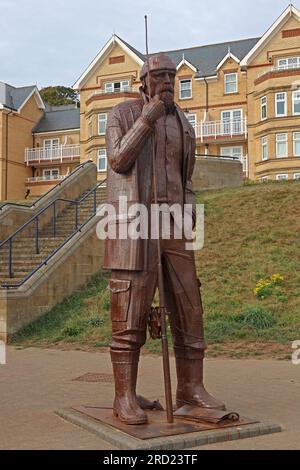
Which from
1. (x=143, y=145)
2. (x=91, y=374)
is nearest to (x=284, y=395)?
(x=91, y=374)

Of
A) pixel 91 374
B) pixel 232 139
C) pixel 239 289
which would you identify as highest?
pixel 232 139

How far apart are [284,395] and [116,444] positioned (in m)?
2.86

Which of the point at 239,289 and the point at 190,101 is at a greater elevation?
the point at 190,101

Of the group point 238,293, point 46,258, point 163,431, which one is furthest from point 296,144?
point 163,431

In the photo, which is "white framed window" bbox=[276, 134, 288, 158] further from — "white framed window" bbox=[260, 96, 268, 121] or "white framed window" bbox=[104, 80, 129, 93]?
"white framed window" bbox=[104, 80, 129, 93]

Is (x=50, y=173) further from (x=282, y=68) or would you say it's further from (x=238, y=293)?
(x=238, y=293)

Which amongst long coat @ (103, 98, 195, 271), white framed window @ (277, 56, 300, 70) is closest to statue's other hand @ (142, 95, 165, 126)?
long coat @ (103, 98, 195, 271)

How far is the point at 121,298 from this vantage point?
506 centimetres

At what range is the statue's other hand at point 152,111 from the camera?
16.4ft

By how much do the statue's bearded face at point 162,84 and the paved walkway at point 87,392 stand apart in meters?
2.90

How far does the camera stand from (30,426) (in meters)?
5.32

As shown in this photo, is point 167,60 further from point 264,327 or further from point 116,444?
point 264,327

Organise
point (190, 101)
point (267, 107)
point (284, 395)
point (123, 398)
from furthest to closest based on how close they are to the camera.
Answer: point (190, 101) → point (267, 107) → point (284, 395) → point (123, 398)

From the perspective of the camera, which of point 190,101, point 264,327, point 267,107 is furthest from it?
point 190,101
